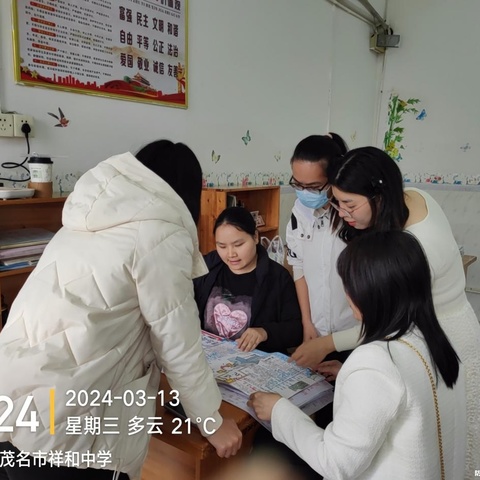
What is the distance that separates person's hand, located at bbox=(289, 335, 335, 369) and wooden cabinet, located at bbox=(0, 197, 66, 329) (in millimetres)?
1095

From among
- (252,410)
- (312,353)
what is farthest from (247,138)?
(252,410)

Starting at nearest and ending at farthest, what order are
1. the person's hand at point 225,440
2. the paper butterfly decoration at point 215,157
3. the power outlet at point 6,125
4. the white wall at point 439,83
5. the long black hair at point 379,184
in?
the person's hand at point 225,440 → the long black hair at point 379,184 → the power outlet at point 6,125 → the paper butterfly decoration at point 215,157 → the white wall at point 439,83

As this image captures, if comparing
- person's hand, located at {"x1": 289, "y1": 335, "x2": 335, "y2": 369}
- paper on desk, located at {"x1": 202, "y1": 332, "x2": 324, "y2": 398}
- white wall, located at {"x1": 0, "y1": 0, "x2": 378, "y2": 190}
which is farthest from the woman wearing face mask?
white wall, located at {"x1": 0, "y1": 0, "x2": 378, "y2": 190}

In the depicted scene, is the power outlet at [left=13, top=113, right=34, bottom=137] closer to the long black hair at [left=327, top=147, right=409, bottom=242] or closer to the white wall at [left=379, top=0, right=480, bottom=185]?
the long black hair at [left=327, top=147, right=409, bottom=242]

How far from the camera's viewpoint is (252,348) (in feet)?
4.93

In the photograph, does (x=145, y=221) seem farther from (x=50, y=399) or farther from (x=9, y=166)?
(x=9, y=166)

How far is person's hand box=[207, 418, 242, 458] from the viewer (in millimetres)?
1011

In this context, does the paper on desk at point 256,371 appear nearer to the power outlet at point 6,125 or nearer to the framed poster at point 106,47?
the power outlet at point 6,125

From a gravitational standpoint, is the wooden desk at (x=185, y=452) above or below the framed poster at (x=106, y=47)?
below

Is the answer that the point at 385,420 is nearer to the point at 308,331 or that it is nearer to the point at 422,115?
the point at 308,331

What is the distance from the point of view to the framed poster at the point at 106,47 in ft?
5.99

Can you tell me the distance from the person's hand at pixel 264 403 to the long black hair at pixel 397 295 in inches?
13.0

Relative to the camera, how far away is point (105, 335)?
0.87 metres

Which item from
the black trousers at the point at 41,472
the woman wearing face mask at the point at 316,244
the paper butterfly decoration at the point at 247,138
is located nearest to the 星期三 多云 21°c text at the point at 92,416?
the black trousers at the point at 41,472
